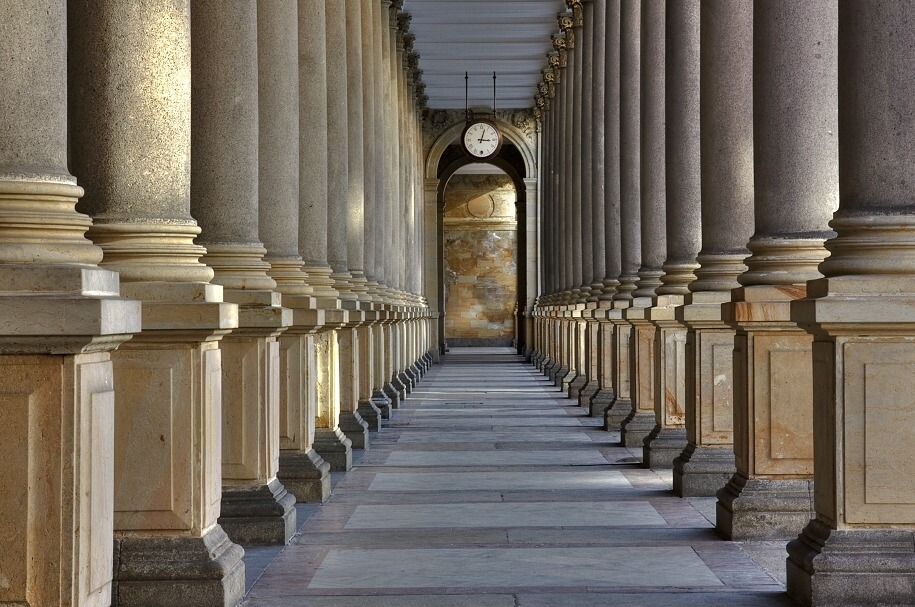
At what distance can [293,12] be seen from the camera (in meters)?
13.1

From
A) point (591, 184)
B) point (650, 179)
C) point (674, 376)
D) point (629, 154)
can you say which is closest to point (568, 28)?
point (591, 184)

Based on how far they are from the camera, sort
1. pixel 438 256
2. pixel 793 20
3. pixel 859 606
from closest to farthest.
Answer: pixel 859 606
pixel 793 20
pixel 438 256

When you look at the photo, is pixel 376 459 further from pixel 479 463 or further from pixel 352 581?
pixel 352 581

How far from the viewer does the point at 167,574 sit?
25.5ft

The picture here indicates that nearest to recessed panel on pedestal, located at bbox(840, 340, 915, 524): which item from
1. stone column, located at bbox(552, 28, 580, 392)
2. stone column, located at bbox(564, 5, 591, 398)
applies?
stone column, located at bbox(564, 5, 591, 398)

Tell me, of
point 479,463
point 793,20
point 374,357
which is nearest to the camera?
point 793,20

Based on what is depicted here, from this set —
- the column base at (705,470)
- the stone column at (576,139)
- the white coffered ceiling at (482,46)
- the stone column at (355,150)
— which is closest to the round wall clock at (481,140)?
the white coffered ceiling at (482,46)

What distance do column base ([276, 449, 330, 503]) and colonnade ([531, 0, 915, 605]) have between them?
323 cm

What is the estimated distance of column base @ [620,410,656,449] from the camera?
16953 millimetres

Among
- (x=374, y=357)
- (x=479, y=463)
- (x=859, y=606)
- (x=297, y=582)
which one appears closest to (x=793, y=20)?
(x=859, y=606)

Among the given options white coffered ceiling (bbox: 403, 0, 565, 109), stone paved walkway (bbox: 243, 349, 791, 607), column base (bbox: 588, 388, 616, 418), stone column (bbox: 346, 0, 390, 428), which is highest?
white coffered ceiling (bbox: 403, 0, 565, 109)

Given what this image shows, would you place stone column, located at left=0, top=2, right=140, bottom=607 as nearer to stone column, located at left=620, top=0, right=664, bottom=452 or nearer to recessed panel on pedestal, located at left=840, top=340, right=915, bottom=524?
recessed panel on pedestal, located at left=840, top=340, right=915, bottom=524

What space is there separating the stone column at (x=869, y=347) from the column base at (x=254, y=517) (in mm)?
3794

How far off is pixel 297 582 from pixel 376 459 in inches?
294
